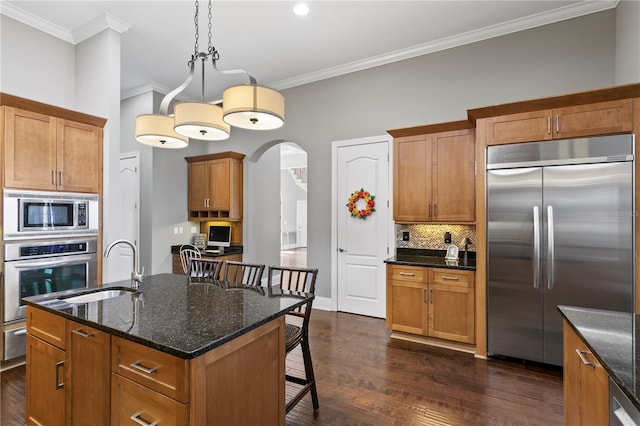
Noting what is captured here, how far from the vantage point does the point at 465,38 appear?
13.0ft

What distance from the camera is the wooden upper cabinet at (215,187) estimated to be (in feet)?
18.3

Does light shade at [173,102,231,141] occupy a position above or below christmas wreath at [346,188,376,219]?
above

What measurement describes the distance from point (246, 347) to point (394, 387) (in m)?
1.68

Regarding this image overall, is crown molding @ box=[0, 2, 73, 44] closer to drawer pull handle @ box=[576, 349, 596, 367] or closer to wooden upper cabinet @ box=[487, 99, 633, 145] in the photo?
wooden upper cabinet @ box=[487, 99, 633, 145]

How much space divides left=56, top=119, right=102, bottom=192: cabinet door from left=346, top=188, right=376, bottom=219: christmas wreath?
3066 mm

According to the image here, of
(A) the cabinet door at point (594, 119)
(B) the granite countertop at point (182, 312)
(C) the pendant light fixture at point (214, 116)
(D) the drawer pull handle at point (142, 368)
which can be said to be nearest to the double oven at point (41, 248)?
(B) the granite countertop at point (182, 312)

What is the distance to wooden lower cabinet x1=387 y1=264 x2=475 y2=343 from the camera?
3.37 m

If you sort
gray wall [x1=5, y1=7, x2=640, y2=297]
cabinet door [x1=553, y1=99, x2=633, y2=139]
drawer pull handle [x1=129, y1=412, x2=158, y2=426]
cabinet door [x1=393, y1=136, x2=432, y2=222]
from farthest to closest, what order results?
cabinet door [x1=393, y1=136, x2=432, y2=222], gray wall [x1=5, y1=7, x2=640, y2=297], cabinet door [x1=553, y1=99, x2=633, y2=139], drawer pull handle [x1=129, y1=412, x2=158, y2=426]

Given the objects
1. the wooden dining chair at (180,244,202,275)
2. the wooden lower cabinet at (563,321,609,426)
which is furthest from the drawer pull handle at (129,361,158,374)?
the wooden dining chair at (180,244,202,275)

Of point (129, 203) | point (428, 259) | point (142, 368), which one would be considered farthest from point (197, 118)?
point (129, 203)

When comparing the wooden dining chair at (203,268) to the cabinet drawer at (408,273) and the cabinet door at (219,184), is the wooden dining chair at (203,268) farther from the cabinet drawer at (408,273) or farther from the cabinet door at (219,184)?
the cabinet door at (219,184)

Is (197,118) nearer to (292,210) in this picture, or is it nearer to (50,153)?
(50,153)

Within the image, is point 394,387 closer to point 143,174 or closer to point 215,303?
point 215,303

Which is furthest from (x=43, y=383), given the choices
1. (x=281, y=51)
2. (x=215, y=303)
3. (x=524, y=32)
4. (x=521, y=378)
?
(x=524, y=32)
